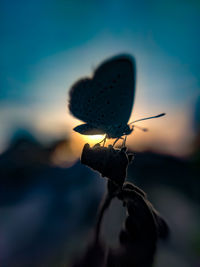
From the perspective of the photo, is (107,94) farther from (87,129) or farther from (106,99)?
(87,129)

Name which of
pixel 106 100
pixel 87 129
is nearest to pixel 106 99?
pixel 106 100

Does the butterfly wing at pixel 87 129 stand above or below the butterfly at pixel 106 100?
below

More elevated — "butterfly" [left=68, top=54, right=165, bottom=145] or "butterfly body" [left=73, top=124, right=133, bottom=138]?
"butterfly" [left=68, top=54, right=165, bottom=145]

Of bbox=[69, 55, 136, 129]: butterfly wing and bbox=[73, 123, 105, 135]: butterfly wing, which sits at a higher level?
bbox=[69, 55, 136, 129]: butterfly wing

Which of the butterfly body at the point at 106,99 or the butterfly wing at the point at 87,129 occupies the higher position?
the butterfly body at the point at 106,99

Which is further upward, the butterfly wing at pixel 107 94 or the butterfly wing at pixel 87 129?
the butterfly wing at pixel 107 94

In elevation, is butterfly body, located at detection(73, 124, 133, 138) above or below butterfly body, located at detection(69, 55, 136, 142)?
below

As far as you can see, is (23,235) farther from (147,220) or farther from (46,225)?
(147,220)
